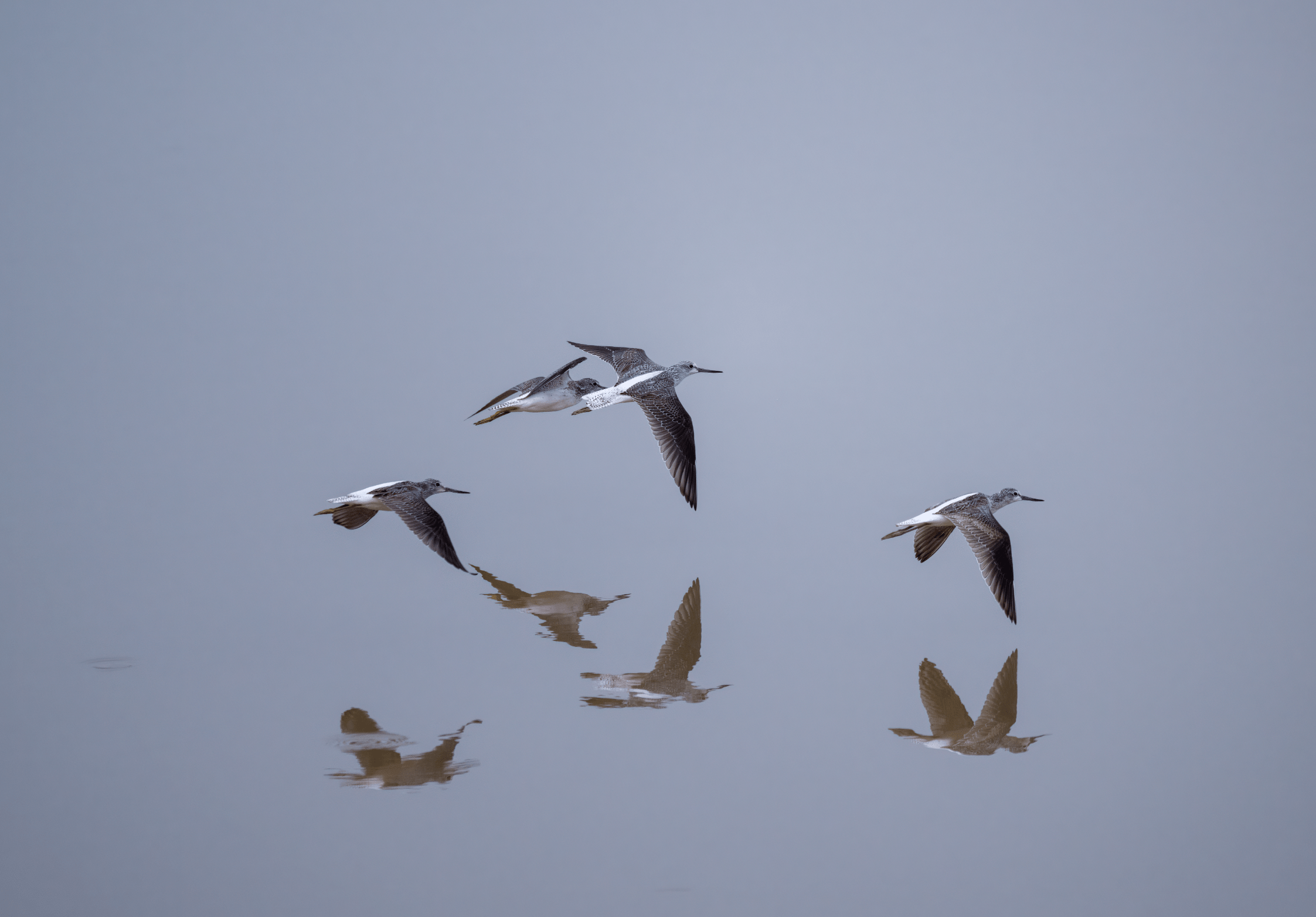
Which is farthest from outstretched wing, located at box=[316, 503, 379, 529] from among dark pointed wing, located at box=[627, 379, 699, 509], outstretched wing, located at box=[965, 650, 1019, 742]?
outstretched wing, located at box=[965, 650, 1019, 742]

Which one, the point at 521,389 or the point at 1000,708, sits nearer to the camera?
the point at 1000,708

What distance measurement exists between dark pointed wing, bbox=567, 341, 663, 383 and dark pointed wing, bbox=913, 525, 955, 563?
2940 mm

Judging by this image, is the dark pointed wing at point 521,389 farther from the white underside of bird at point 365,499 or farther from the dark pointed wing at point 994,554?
the dark pointed wing at point 994,554

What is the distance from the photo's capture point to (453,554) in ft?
24.5

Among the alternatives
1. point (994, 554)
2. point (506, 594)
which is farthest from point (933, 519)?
point (506, 594)

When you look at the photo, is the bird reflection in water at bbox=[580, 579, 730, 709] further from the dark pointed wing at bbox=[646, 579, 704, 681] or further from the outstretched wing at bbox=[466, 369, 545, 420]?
the outstretched wing at bbox=[466, 369, 545, 420]

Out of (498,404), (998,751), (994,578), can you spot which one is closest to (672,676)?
(998,751)

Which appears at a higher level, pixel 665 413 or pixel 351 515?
pixel 665 413

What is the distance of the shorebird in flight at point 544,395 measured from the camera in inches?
371

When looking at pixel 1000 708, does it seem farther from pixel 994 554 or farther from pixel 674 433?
pixel 674 433

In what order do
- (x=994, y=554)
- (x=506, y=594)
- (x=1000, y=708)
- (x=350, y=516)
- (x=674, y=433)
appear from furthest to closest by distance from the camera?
(x=674, y=433) → (x=350, y=516) → (x=506, y=594) → (x=994, y=554) → (x=1000, y=708)

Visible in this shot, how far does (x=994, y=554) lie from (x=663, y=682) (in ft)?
8.69

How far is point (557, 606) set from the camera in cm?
751

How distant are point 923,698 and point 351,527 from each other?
4.54 metres
